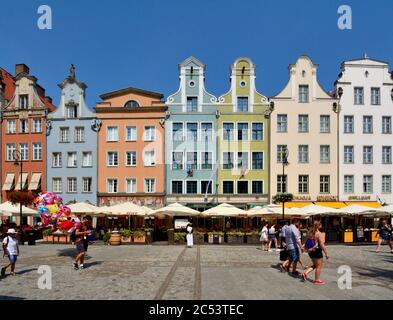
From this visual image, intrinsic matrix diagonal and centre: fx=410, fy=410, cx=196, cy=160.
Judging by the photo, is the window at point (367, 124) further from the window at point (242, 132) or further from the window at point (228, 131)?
the window at point (228, 131)

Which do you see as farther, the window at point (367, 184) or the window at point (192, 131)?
the window at point (192, 131)

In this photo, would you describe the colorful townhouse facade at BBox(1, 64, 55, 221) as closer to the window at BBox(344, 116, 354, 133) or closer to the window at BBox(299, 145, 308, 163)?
the window at BBox(299, 145, 308, 163)

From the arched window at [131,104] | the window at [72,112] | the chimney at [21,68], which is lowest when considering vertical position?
the window at [72,112]

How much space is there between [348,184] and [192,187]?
46.8ft

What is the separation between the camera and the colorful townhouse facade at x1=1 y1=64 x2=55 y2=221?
3862 centimetres

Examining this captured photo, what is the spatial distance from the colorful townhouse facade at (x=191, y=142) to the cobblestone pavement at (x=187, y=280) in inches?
781

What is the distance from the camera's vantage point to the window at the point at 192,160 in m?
37.7

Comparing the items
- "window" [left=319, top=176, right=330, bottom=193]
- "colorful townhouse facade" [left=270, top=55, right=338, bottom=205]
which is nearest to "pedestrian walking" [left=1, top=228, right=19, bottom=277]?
"colorful townhouse facade" [left=270, top=55, right=338, bottom=205]

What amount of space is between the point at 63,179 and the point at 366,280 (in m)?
31.8

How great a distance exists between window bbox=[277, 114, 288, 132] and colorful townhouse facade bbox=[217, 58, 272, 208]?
3.50 feet

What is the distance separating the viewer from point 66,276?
12.7m

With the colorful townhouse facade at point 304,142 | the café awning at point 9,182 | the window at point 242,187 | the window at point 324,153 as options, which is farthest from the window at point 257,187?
the café awning at point 9,182

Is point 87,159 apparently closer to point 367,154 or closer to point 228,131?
point 228,131
